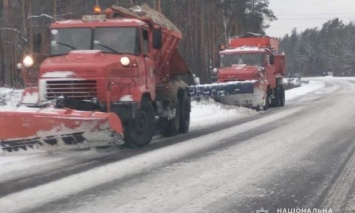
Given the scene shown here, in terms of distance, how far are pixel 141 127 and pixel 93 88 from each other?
1.38 m

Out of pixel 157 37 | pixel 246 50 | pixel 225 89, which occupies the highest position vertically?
pixel 157 37

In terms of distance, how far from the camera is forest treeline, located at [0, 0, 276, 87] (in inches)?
1518

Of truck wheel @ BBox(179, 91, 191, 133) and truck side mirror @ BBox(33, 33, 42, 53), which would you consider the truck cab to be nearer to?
truck wheel @ BBox(179, 91, 191, 133)

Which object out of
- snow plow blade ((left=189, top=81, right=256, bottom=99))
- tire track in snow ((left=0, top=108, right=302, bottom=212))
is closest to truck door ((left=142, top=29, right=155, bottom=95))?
tire track in snow ((left=0, top=108, right=302, bottom=212))

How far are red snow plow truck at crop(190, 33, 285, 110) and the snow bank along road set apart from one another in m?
9.03

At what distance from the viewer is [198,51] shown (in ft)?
182

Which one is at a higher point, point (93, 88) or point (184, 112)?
point (93, 88)

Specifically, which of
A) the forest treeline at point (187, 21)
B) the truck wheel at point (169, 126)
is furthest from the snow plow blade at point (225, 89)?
the forest treeline at point (187, 21)

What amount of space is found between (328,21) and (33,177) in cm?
15747

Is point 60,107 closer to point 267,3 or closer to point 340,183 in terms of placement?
point 340,183

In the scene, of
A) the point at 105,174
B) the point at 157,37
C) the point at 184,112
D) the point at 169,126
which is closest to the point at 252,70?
the point at 184,112

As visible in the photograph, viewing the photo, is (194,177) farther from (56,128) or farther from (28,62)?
(28,62)

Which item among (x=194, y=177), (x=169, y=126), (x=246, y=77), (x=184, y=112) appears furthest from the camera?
(x=246, y=77)

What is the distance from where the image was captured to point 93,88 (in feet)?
33.4
